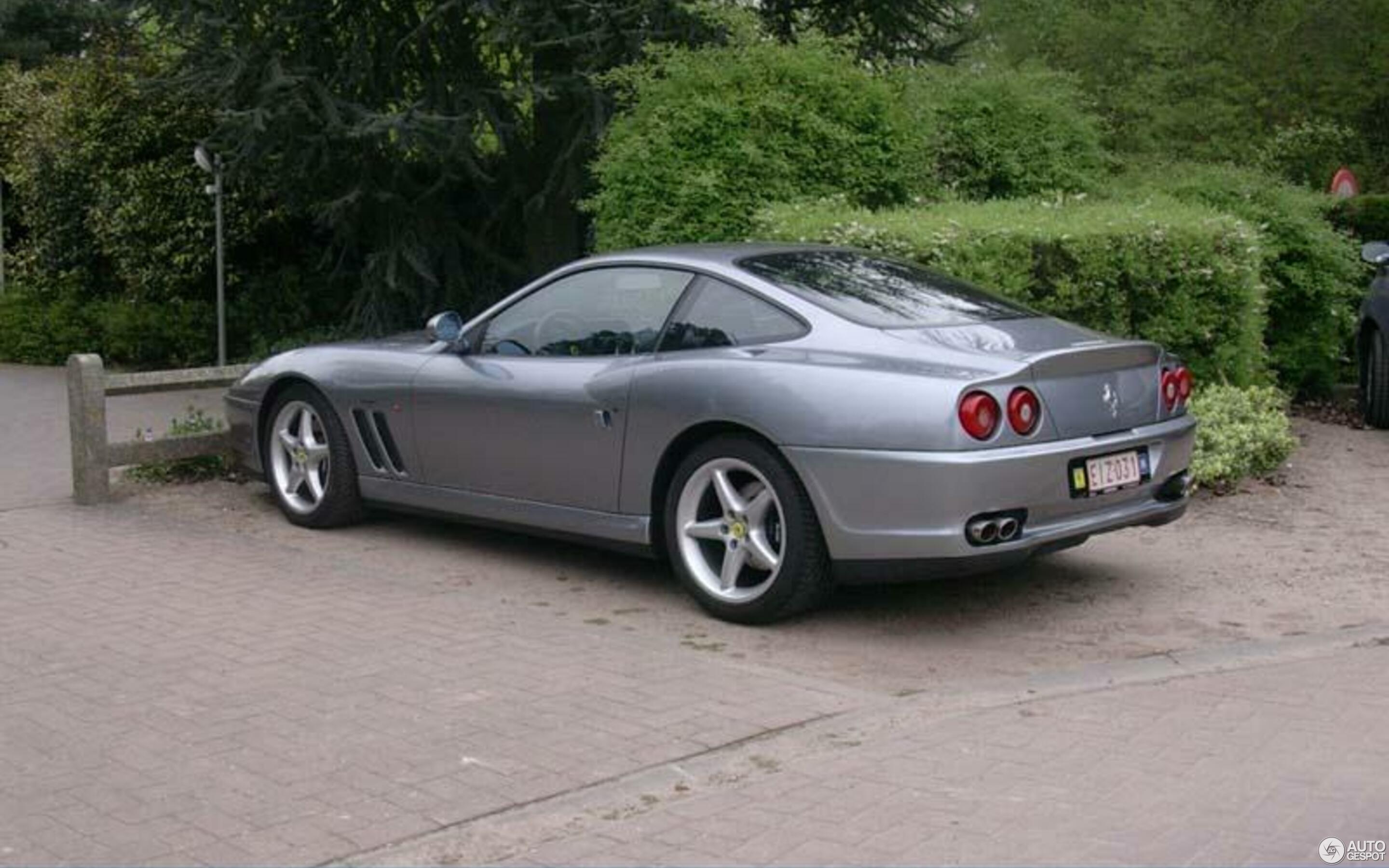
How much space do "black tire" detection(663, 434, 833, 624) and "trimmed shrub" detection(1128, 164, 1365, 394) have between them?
19.9ft

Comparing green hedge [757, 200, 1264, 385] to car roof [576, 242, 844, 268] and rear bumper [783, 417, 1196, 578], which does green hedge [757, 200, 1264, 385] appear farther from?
rear bumper [783, 417, 1196, 578]

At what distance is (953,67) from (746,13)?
297 centimetres

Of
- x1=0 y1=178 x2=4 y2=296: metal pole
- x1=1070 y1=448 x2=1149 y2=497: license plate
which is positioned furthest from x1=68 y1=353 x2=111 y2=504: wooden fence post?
x1=0 y1=178 x2=4 y2=296: metal pole

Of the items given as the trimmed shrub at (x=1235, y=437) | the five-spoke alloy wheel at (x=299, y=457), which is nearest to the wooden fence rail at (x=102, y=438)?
the five-spoke alloy wheel at (x=299, y=457)

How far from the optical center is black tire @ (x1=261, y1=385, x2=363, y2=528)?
26.5ft

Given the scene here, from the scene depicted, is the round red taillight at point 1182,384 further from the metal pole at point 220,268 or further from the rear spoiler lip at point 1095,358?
the metal pole at point 220,268

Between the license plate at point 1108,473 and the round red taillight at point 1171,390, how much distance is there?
342 mm

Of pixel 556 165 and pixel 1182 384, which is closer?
pixel 1182 384

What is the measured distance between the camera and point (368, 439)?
7926 mm

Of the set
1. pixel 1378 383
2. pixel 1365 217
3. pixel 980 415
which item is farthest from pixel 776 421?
pixel 1365 217

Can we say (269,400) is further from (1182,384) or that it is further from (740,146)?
(1182,384)

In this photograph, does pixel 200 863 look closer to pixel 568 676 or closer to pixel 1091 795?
pixel 568 676

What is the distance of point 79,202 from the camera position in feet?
64.1

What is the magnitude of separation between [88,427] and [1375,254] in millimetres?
8354
